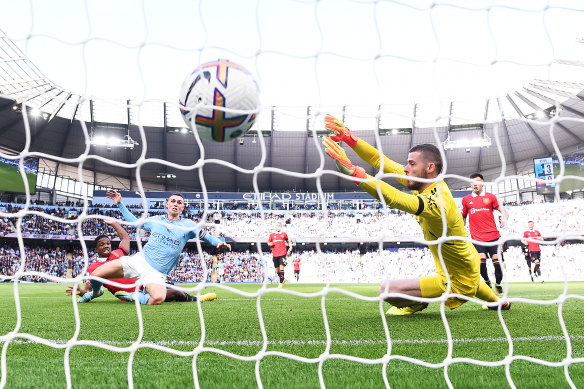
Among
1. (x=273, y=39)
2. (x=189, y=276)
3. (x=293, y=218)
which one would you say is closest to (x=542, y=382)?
(x=273, y=39)

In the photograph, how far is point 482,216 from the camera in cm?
645

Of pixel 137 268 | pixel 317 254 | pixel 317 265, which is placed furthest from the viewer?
pixel 317 265

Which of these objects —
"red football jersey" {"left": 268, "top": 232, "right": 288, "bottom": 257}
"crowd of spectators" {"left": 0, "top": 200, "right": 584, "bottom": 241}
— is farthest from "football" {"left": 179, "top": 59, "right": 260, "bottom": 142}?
"crowd of spectators" {"left": 0, "top": 200, "right": 584, "bottom": 241}

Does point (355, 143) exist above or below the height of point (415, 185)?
above

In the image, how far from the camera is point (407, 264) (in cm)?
2612

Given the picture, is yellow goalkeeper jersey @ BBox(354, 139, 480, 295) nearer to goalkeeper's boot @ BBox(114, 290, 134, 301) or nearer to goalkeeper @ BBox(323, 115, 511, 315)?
goalkeeper @ BBox(323, 115, 511, 315)

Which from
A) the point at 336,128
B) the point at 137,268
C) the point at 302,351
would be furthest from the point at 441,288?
the point at 137,268

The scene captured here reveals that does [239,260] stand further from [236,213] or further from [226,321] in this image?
[226,321]

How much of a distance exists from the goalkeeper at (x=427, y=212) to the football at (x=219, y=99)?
699 millimetres

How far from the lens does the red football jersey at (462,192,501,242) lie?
6.37 metres

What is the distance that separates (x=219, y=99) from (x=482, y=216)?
203 inches

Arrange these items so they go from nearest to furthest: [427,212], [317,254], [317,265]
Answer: [427,212]
[317,254]
[317,265]

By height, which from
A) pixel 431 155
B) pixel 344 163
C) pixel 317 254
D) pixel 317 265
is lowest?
pixel 317 265

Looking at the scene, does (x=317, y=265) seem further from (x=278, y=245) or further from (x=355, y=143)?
(x=355, y=143)
